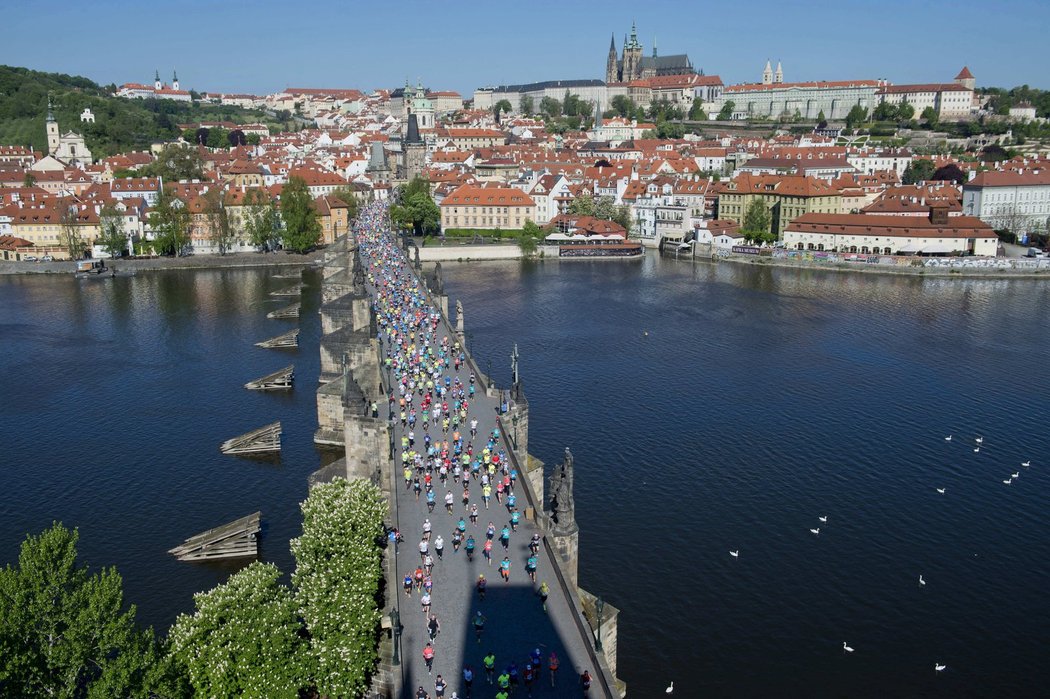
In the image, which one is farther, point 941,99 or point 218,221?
point 941,99

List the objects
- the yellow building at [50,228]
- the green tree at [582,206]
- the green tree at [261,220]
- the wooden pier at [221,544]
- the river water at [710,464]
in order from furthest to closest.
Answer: the green tree at [582,206] → the green tree at [261,220] → the yellow building at [50,228] → the wooden pier at [221,544] → the river water at [710,464]

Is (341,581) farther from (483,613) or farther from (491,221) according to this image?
(491,221)

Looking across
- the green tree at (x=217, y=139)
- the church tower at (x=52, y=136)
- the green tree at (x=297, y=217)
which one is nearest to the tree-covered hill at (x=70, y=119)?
the church tower at (x=52, y=136)

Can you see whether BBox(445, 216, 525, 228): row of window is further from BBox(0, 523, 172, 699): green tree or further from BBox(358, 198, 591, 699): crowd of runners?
BBox(0, 523, 172, 699): green tree

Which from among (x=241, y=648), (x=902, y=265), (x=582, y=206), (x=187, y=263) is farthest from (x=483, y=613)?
(x=582, y=206)

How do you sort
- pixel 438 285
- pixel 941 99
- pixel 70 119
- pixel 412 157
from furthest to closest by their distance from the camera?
pixel 941 99
pixel 70 119
pixel 412 157
pixel 438 285

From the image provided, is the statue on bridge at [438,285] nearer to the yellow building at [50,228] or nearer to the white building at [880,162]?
the yellow building at [50,228]
